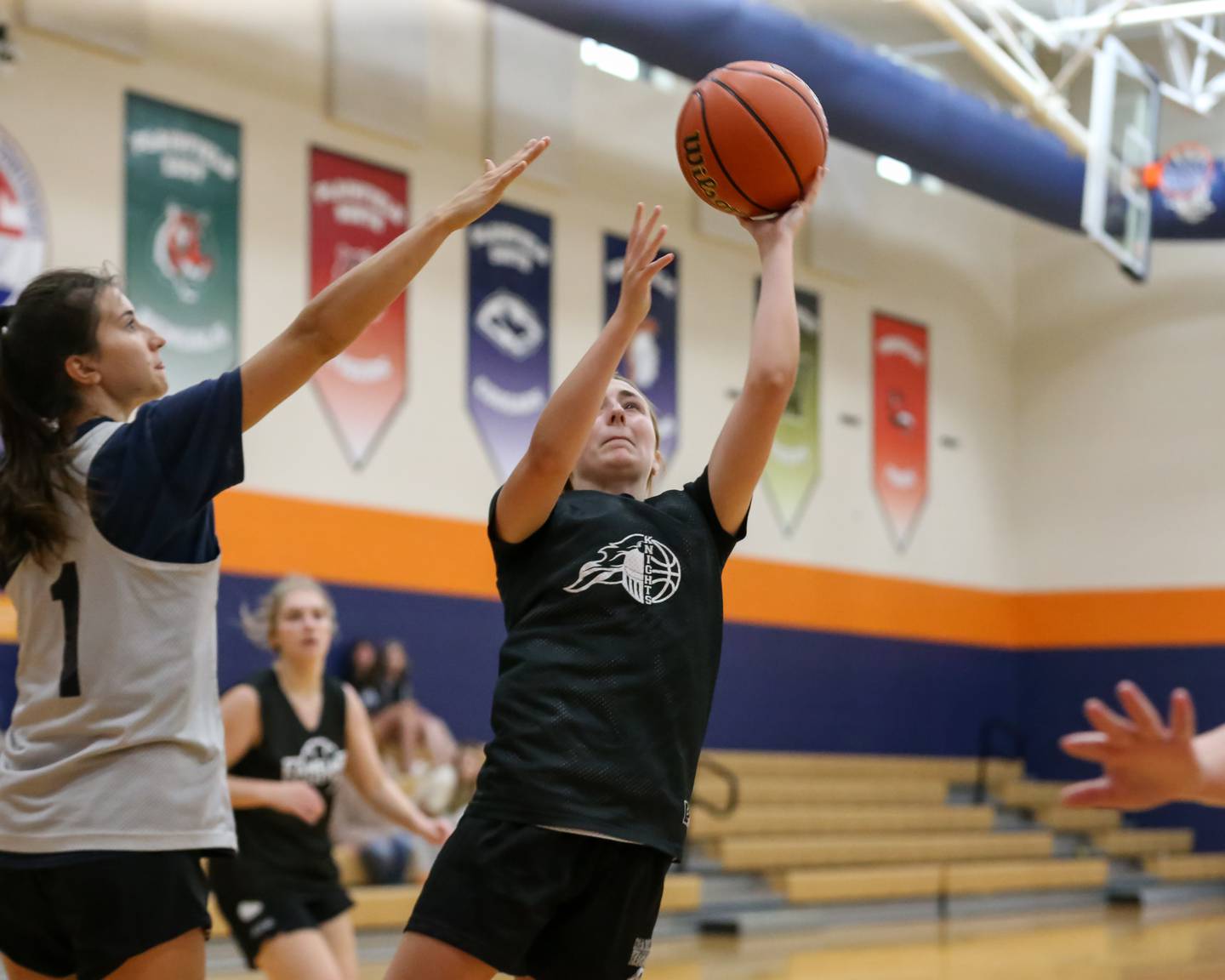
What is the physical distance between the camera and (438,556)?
11.6 metres

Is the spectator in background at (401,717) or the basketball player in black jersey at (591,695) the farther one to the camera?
the spectator in background at (401,717)

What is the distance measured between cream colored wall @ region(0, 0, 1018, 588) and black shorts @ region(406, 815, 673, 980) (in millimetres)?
7487

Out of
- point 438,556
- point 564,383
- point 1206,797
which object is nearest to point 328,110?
point 438,556

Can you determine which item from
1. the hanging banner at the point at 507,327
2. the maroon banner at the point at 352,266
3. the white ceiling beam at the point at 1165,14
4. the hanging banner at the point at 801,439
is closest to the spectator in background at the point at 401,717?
the maroon banner at the point at 352,266

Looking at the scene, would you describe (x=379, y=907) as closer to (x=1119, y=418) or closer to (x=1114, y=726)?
(x=1114, y=726)

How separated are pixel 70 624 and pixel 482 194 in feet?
3.30

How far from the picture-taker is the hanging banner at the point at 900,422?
15500 millimetres

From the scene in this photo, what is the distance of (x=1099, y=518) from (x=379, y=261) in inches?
585

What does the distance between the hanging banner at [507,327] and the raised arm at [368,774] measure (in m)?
6.48

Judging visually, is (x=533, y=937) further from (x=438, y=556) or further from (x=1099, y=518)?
(x=1099, y=518)

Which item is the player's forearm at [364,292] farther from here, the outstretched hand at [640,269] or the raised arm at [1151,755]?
the raised arm at [1151,755]

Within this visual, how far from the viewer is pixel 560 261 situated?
1261cm

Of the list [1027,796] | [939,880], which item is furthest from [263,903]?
[1027,796]

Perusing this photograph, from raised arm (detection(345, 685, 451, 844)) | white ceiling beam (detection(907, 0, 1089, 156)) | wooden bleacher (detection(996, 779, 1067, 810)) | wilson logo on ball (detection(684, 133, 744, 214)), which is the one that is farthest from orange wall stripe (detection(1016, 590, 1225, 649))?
wilson logo on ball (detection(684, 133, 744, 214))
